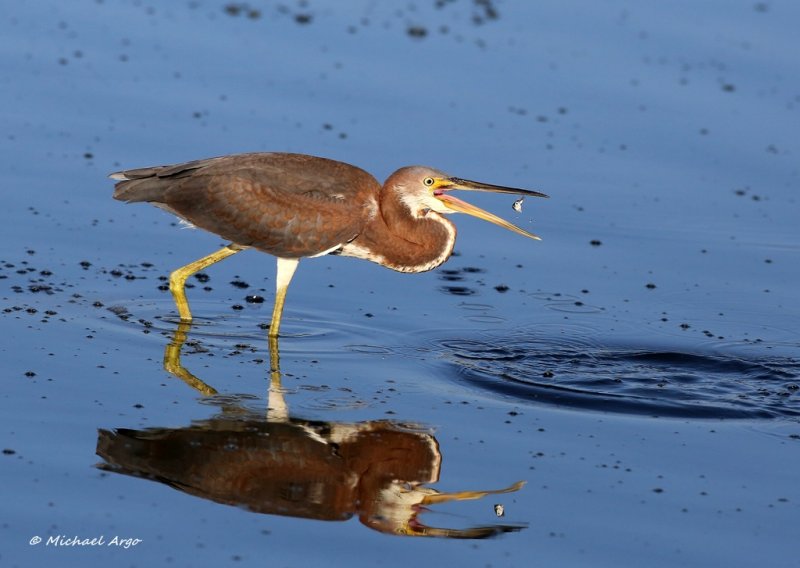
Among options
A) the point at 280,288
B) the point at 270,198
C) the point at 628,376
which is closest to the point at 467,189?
the point at 270,198

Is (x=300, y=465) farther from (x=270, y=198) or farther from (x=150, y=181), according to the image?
(x=150, y=181)

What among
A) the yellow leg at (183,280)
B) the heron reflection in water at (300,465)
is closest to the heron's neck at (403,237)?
the yellow leg at (183,280)

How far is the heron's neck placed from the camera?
411 inches

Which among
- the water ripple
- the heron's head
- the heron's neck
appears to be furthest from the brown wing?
the water ripple

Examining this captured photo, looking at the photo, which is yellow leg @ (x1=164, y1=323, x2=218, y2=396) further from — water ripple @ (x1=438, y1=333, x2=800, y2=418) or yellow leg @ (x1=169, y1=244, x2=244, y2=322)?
water ripple @ (x1=438, y1=333, x2=800, y2=418)

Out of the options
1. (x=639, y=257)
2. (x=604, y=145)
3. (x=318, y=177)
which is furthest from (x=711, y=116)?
(x=318, y=177)

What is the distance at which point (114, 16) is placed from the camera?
17.2m

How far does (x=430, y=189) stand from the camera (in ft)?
34.1

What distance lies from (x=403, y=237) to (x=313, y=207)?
67 centimetres

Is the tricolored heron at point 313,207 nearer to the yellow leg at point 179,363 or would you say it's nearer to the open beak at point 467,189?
the open beak at point 467,189

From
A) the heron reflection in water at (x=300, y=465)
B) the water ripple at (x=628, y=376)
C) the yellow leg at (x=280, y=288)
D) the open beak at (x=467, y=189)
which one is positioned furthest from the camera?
the yellow leg at (x=280, y=288)

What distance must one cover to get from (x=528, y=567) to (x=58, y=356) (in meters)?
3.86

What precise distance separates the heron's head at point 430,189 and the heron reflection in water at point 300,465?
79.5 inches

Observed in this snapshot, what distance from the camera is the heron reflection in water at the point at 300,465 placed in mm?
7793
